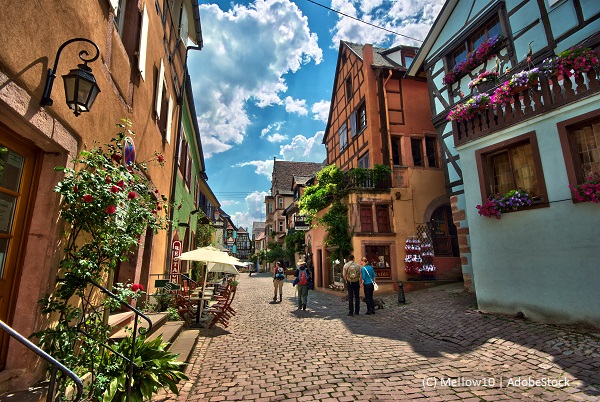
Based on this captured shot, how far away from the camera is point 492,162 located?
7977 mm

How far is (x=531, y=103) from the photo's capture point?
6.95 m

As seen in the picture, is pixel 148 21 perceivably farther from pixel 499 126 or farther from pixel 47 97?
pixel 499 126

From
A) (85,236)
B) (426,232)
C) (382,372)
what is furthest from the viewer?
(426,232)

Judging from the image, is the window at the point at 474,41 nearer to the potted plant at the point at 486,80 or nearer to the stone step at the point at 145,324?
the potted plant at the point at 486,80

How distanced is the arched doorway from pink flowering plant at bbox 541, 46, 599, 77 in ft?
28.3

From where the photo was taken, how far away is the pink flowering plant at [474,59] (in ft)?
31.2

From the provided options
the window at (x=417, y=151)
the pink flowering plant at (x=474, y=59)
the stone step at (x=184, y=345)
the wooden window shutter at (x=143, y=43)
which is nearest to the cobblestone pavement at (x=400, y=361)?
the stone step at (x=184, y=345)

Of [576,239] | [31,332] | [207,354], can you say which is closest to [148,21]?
[31,332]

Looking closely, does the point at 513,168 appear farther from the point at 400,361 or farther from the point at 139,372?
the point at 139,372

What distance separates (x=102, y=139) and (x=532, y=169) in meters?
8.27

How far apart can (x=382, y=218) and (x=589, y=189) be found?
873 cm

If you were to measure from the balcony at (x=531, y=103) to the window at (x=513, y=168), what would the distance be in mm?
Result: 467

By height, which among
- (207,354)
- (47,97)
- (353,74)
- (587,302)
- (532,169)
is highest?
(353,74)

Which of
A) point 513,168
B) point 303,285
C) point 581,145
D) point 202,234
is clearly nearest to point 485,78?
point 513,168
